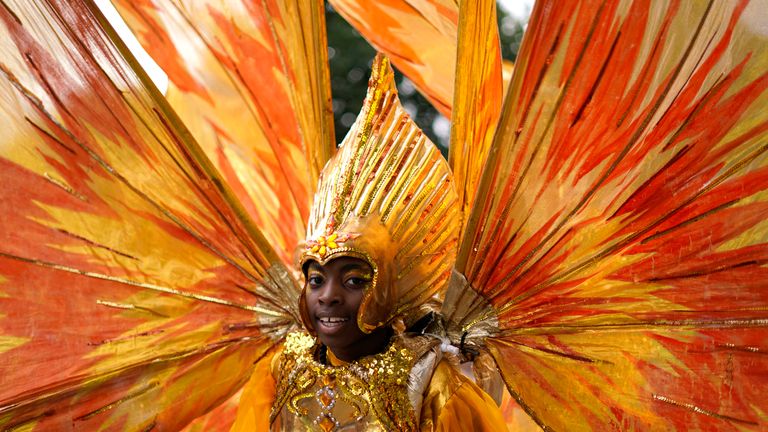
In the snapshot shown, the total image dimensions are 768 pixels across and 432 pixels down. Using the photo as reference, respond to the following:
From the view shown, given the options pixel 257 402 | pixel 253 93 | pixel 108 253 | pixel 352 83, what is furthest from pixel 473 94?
pixel 352 83

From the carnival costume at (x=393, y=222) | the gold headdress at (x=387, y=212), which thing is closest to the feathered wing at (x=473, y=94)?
the carnival costume at (x=393, y=222)

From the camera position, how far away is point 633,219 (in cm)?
356

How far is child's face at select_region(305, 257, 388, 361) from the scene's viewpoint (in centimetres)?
377

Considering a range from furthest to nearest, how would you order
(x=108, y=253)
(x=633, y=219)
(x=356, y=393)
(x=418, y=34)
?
1. (x=418, y=34)
2. (x=108, y=253)
3. (x=356, y=393)
4. (x=633, y=219)

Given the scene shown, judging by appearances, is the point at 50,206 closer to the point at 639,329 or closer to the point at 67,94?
the point at 67,94

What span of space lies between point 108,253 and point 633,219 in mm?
2013

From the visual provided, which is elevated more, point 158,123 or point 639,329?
point 158,123

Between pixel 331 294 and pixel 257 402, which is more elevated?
pixel 331 294

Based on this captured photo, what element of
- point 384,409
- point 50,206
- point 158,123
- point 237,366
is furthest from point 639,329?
point 50,206

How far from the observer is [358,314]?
12.4 ft

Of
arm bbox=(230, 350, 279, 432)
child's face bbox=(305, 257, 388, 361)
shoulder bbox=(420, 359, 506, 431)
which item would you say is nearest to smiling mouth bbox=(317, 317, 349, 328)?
child's face bbox=(305, 257, 388, 361)

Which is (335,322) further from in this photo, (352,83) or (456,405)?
(352,83)

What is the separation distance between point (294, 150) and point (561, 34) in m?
1.72

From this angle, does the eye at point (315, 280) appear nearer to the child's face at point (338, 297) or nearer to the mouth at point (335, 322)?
the child's face at point (338, 297)
